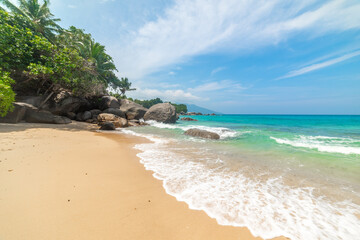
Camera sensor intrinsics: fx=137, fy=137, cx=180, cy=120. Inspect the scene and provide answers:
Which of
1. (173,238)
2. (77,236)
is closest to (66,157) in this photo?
(77,236)

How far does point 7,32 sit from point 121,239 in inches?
621

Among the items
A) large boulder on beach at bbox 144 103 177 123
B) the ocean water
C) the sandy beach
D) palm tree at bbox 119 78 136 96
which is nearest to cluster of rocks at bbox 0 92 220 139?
large boulder on beach at bbox 144 103 177 123

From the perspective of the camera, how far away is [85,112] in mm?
16625

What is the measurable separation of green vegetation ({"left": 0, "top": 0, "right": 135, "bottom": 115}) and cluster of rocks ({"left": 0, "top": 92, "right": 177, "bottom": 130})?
1458 mm

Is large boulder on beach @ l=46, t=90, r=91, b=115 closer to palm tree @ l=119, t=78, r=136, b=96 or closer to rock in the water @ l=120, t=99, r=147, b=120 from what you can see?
rock in the water @ l=120, t=99, r=147, b=120

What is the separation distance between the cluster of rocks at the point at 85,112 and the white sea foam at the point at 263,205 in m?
10.8

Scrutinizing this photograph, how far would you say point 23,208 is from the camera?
2.03 metres

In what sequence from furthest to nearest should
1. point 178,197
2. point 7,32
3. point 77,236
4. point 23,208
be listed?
1. point 7,32
2. point 178,197
3. point 23,208
4. point 77,236

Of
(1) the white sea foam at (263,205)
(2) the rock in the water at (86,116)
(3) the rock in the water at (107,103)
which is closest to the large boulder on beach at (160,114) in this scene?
(3) the rock in the water at (107,103)

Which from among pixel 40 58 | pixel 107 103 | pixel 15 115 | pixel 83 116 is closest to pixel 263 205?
pixel 15 115

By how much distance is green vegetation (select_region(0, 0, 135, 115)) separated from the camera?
959cm

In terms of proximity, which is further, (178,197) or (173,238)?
(178,197)

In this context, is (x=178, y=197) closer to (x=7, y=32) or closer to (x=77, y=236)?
(x=77, y=236)

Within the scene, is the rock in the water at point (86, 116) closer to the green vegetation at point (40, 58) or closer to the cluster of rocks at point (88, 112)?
Result: the cluster of rocks at point (88, 112)
